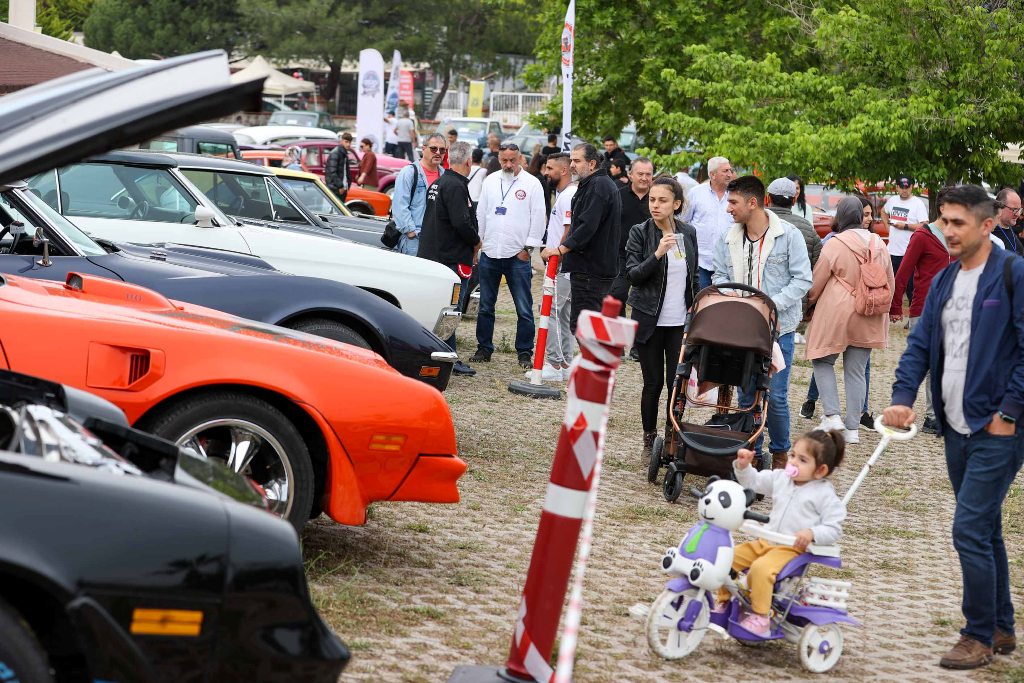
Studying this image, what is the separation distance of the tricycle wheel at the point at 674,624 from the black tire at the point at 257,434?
59.1 inches

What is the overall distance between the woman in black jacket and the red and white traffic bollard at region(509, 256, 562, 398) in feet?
6.98

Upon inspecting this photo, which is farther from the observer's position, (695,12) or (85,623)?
(695,12)

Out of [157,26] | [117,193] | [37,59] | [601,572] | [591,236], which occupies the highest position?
[157,26]

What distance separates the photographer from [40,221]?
7148 mm

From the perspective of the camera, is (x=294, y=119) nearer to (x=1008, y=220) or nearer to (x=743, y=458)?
(x=1008, y=220)

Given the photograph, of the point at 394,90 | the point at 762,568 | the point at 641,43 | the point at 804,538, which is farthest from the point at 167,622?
the point at 394,90

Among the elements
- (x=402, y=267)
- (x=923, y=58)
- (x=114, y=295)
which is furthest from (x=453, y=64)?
(x=114, y=295)

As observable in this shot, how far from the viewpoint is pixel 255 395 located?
546 centimetres

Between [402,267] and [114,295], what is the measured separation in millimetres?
4648

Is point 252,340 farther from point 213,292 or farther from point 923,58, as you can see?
point 923,58

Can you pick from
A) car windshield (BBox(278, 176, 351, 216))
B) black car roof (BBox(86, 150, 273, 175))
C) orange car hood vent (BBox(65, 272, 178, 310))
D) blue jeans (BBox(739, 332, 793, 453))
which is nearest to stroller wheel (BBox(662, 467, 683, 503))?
blue jeans (BBox(739, 332, 793, 453))

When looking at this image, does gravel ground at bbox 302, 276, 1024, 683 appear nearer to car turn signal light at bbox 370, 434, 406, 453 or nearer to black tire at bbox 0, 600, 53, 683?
car turn signal light at bbox 370, 434, 406, 453

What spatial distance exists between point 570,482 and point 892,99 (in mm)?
14544

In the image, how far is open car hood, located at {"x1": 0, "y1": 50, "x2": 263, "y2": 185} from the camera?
316cm
